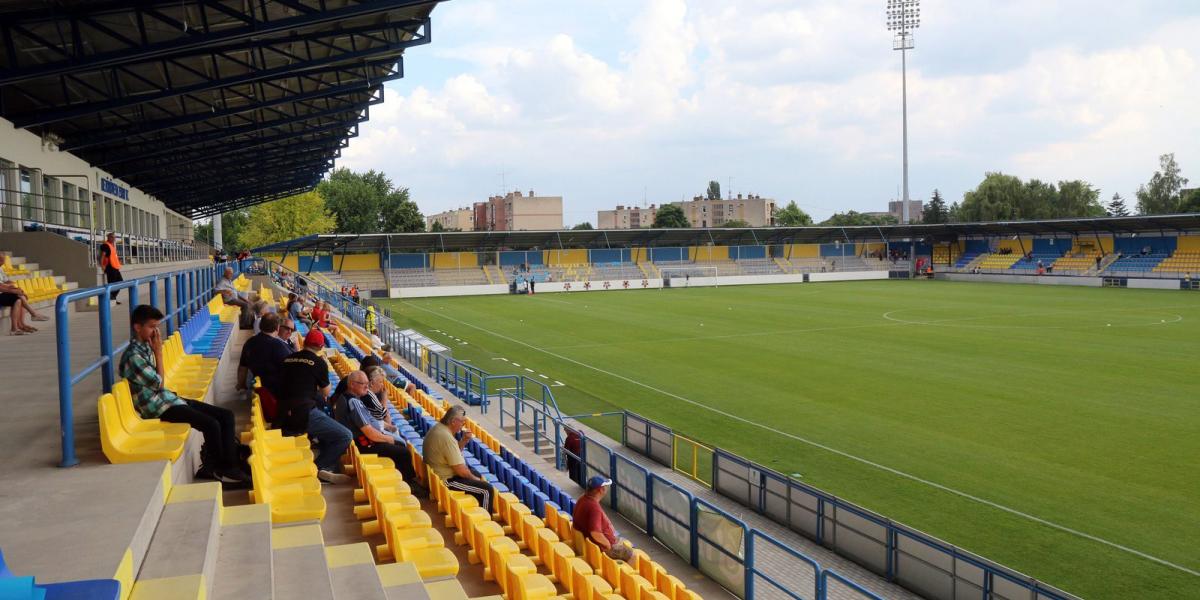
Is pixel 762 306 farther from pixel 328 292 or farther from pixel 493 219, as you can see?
pixel 493 219

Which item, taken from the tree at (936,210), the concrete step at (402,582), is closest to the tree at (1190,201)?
the tree at (936,210)

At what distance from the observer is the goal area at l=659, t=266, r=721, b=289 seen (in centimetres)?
6112

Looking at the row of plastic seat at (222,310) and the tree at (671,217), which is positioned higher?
the tree at (671,217)

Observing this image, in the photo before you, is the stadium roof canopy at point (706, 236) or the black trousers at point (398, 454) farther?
the stadium roof canopy at point (706, 236)

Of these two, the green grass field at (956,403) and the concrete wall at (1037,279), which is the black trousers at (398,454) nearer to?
the green grass field at (956,403)

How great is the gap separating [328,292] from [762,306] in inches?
859

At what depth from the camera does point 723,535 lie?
26.2 ft

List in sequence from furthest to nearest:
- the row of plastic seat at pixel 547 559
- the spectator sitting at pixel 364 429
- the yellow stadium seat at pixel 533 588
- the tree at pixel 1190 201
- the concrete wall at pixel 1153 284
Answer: the tree at pixel 1190 201, the concrete wall at pixel 1153 284, the spectator sitting at pixel 364 429, the row of plastic seat at pixel 547 559, the yellow stadium seat at pixel 533 588

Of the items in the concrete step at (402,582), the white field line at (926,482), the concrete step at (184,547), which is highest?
the concrete step at (184,547)

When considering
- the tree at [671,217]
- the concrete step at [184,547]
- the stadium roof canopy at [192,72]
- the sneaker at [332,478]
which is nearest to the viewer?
the concrete step at [184,547]

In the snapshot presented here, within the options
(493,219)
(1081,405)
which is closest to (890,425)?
(1081,405)

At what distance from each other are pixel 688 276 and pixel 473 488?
56141 mm

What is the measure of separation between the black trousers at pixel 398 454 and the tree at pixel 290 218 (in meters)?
70.5

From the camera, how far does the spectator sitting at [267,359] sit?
747 cm
